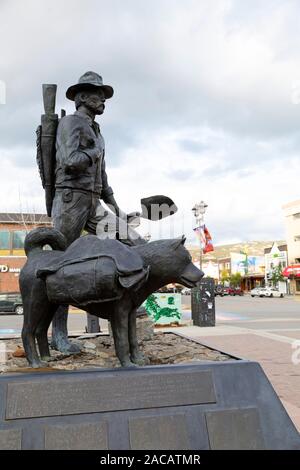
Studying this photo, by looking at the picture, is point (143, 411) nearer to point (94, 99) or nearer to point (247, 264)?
point (94, 99)

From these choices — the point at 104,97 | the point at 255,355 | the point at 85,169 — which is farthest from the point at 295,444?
the point at 255,355

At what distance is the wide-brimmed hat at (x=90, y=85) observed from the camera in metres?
4.45

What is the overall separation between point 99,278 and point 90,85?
231 centimetres

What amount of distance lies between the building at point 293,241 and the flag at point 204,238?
78.4ft

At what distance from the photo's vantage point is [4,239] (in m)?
37.2

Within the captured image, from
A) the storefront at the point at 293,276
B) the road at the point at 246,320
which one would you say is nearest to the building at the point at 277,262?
the storefront at the point at 293,276

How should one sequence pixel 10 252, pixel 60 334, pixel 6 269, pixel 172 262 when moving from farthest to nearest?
pixel 10 252, pixel 6 269, pixel 60 334, pixel 172 262

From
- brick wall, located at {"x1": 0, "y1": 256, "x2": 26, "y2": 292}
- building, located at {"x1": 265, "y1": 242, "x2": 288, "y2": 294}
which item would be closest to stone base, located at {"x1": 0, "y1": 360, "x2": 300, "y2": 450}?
brick wall, located at {"x1": 0, "y1": 256, "x2": 26, "y2": 292}

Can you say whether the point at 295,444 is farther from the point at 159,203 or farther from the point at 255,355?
the point at 255,355

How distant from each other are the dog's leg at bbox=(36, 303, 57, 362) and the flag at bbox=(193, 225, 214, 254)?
1798 centimetres

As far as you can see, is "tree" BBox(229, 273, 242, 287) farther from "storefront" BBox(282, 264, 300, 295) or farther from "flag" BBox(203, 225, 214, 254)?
"flag" BBox(203, 225, 214, 254)

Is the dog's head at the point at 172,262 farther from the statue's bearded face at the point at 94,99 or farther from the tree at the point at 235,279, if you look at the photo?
the tree at the point at 235,279

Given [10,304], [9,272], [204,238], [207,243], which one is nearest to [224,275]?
[9,272]

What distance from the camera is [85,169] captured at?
4391mm
